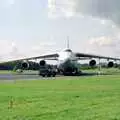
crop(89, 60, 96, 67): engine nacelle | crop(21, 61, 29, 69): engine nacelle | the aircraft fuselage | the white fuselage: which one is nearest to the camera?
the white fuselage

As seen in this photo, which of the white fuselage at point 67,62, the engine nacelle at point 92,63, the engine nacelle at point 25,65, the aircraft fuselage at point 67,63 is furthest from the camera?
the engine nacelle at point 92,63

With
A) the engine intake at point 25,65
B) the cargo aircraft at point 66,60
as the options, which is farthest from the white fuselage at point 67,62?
the engine intake at point 25,65

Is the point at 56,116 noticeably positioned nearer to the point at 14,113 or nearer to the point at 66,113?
the point at 66,113

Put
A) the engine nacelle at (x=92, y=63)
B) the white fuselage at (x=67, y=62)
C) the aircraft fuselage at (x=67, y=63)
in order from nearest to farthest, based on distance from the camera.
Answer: the white fuselage at (x=67, y=62)
the aircraft fuselage at (x=67, y=63)
the engine nacelle at (x=92, y=63)

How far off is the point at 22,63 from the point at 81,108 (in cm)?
5914

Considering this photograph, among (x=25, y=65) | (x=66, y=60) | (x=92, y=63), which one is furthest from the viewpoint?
(x=92, y=63)

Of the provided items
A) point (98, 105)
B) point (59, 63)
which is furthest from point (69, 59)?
point (98, 105)

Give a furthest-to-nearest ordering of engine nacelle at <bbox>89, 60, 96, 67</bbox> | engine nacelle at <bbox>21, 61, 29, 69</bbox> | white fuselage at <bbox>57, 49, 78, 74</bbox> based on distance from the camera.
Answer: engine nacelle at <bbox>89, 60, 96, 67</bbox> → engine nacelle at <bbox>21, 61, 29, 69</bbox> → white fuselage at <bbox>57, 49, 78, 74</bbox>

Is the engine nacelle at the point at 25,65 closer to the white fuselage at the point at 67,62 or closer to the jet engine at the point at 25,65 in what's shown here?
the jet engine at the point at 25,65

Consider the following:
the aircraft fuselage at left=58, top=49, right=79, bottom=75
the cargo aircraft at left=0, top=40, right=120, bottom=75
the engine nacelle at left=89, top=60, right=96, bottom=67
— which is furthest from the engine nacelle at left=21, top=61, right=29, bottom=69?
the engine nacelle at left=89, top=60, right=96, bottom=67

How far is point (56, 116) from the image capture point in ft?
46.0

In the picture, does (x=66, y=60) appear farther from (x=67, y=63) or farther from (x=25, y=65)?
(x=25, y=65)

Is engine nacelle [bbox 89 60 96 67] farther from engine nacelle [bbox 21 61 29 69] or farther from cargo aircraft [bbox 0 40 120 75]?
engine nacelle [bbox 21 61 29 69]

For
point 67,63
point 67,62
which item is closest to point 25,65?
point 67,63
